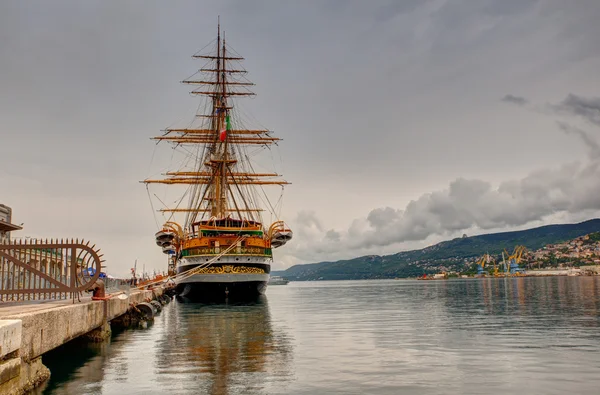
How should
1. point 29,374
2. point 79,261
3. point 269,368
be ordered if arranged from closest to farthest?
point 29,374
point 269,368
point 79,261

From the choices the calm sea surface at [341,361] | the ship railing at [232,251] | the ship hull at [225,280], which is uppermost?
the ship railing at [232,251]

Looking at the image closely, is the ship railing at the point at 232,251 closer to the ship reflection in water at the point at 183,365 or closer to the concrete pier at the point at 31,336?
the ship reflection in water at the point at 183,365

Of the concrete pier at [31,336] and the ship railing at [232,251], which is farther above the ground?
the ship railing at [232,251]

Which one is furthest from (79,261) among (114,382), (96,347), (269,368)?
(269,368)

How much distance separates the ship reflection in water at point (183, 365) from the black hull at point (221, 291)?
28506 mm

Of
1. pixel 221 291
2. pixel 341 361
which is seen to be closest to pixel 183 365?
pixel 341 361

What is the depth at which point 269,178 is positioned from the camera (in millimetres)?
79750

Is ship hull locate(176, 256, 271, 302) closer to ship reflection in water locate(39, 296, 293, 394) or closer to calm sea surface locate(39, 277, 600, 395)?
calm sea surface locate(39, 277, 600, 395)

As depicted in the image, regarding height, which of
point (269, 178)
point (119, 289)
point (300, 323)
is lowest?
point (300, 323)

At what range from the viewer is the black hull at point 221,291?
5391 centimetres

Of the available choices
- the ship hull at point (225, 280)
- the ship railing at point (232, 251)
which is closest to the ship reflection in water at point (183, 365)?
the ship hull at point (225, 280)

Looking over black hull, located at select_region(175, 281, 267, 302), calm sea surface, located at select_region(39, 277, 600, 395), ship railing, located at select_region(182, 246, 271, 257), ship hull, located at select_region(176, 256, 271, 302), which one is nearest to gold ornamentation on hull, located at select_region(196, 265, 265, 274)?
ship hull, located at select_region(176, 256, 271, 302)

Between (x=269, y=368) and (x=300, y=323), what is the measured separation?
52.3 ft

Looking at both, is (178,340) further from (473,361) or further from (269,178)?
(269,178)
